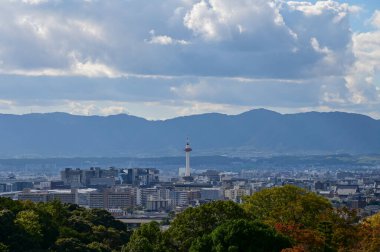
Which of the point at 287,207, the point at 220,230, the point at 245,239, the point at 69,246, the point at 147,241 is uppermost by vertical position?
the point at 287,207

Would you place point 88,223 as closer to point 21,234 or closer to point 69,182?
point 21,234

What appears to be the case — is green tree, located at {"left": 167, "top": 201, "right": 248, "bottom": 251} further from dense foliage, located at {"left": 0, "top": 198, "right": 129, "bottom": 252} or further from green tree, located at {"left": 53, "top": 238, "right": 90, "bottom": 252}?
dense foliage, located at {"left": 0, "top": 198, "right": 129, "bottom": 252}

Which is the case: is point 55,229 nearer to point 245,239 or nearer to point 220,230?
point 220,230

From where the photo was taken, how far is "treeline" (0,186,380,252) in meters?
30.2

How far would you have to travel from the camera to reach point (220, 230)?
30344mm

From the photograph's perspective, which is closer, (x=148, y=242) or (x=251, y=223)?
(x=251, y=223)

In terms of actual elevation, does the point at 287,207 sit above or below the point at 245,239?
above

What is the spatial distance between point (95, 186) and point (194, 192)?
37.9 metres

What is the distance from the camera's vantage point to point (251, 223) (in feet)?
101

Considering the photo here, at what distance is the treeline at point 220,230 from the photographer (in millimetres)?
30234

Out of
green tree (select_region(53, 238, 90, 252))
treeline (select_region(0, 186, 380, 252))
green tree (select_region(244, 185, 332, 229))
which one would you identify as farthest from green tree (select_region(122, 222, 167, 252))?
green tree (select_region(244, 185, 332, 229))

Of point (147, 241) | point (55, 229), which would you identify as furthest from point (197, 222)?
point (55, 229)

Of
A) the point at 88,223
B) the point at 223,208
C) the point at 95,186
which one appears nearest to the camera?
the point at 223,208

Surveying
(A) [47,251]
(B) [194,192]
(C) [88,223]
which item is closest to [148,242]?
(A) [47,251]
